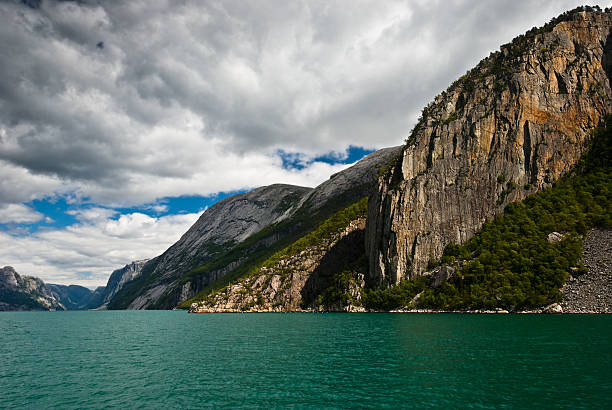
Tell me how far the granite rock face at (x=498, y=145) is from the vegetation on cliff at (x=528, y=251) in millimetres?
4651

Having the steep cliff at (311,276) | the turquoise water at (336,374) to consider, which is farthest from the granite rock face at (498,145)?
the turquoise water at (336,374)

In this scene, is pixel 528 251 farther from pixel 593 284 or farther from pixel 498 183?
pixel 498 183

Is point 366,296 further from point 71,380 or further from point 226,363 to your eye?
point 71,380

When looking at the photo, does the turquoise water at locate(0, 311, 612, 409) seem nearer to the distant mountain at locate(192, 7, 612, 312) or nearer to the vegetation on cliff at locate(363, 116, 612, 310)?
the vegetation on cliff at locate(363, 116, 612, 310)

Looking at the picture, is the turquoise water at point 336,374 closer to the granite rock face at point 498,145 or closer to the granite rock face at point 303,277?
the granite rock face at point 498,145

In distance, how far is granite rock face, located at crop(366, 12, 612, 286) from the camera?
423 feet

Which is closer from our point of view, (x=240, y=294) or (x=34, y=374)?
(x=34, y=374)

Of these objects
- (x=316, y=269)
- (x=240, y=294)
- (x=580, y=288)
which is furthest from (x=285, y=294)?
(x=580, y=288)

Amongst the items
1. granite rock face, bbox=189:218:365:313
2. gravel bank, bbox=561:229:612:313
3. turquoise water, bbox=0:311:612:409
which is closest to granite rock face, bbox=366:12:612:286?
granite rock face, bbox=189:218:365:313

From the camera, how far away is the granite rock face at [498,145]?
129000mm

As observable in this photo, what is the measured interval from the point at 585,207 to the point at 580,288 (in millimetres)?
36620

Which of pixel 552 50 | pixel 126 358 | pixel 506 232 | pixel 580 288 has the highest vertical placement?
pixel 552 50

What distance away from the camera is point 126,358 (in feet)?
146

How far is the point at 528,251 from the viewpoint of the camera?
4213 inches
